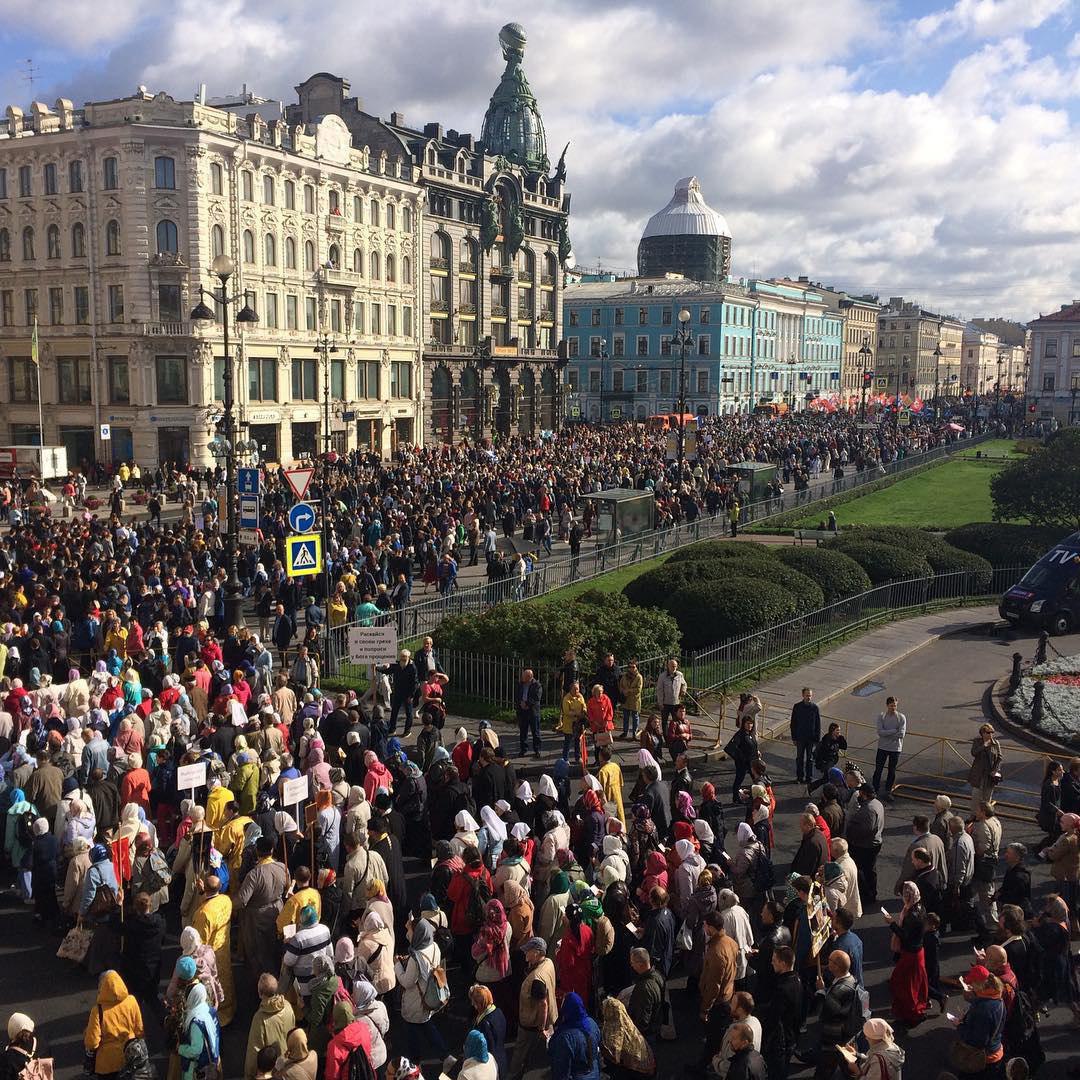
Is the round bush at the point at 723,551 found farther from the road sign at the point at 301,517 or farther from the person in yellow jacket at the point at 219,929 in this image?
the person in yellow jacket at the point at 219,929

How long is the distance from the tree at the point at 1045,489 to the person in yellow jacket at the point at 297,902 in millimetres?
29708

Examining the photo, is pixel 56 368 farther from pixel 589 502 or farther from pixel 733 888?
pixel 733 888

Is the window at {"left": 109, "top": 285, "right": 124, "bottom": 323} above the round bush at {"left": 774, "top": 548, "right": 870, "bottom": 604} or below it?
above

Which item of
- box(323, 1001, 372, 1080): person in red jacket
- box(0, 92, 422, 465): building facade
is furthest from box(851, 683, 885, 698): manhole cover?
box(0, 92, 422, 465): building facade

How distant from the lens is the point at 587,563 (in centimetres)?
3123

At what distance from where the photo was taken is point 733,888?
10930 millimetres

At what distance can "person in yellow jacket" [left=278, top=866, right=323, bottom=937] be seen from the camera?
930 centimetres

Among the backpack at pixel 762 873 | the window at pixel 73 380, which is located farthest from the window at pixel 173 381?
the backpack at pixel 762 873

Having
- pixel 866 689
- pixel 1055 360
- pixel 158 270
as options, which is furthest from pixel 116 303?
pixel 1055 360

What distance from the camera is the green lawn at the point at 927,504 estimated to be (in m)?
42.7

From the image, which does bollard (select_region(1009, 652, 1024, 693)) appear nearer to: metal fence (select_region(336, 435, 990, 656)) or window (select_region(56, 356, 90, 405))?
metal fence (select_region(336, 435, 990, 656))

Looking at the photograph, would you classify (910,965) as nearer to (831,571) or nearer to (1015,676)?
(1015,676)

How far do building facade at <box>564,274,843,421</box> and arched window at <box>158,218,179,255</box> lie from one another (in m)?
47.5

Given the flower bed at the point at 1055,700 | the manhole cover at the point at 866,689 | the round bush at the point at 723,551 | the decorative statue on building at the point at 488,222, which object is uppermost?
the decorative statue on building at the point at 488,222
